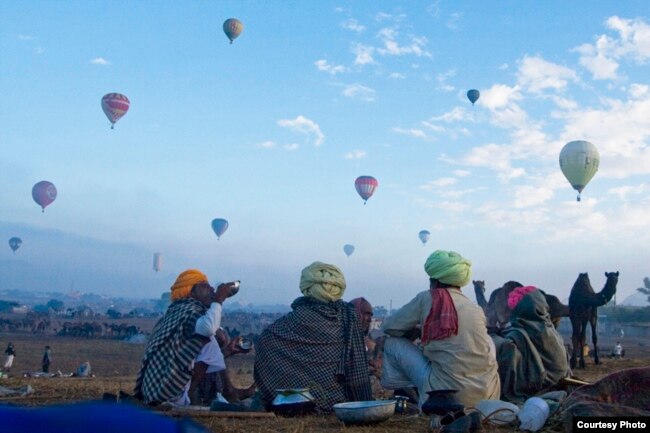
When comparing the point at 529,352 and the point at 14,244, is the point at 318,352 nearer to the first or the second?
the point at 529,352

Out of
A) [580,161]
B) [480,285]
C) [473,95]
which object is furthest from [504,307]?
[473,95]

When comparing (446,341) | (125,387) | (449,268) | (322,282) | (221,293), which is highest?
(449,268)

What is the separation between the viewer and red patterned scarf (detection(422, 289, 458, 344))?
545cm

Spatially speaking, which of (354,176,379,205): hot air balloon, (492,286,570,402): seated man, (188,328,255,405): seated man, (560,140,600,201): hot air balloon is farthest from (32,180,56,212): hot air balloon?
(492,286,570,402): seated man

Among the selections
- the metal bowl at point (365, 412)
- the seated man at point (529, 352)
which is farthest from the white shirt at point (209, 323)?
the seated man at point (529, 352)

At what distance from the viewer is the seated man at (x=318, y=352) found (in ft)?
19.5

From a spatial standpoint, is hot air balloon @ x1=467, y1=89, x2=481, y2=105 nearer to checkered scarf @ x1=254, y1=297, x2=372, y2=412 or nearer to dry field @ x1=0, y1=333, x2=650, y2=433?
dry field @ x1=0, y1=333, x2=650, y2=433

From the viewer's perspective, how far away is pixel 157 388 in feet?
19.2

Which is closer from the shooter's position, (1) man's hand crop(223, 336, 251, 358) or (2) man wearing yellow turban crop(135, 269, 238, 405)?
(2) man wearing yellow turban crop(135, 269, 238, 405)

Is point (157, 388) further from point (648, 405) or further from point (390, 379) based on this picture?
point (648, 405)

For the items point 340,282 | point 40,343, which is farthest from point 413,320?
point 40,343

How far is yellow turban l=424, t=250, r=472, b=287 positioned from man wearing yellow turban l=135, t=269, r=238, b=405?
1.98 metres

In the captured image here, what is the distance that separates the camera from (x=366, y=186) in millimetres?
44000

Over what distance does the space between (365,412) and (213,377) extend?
6.78 ft
